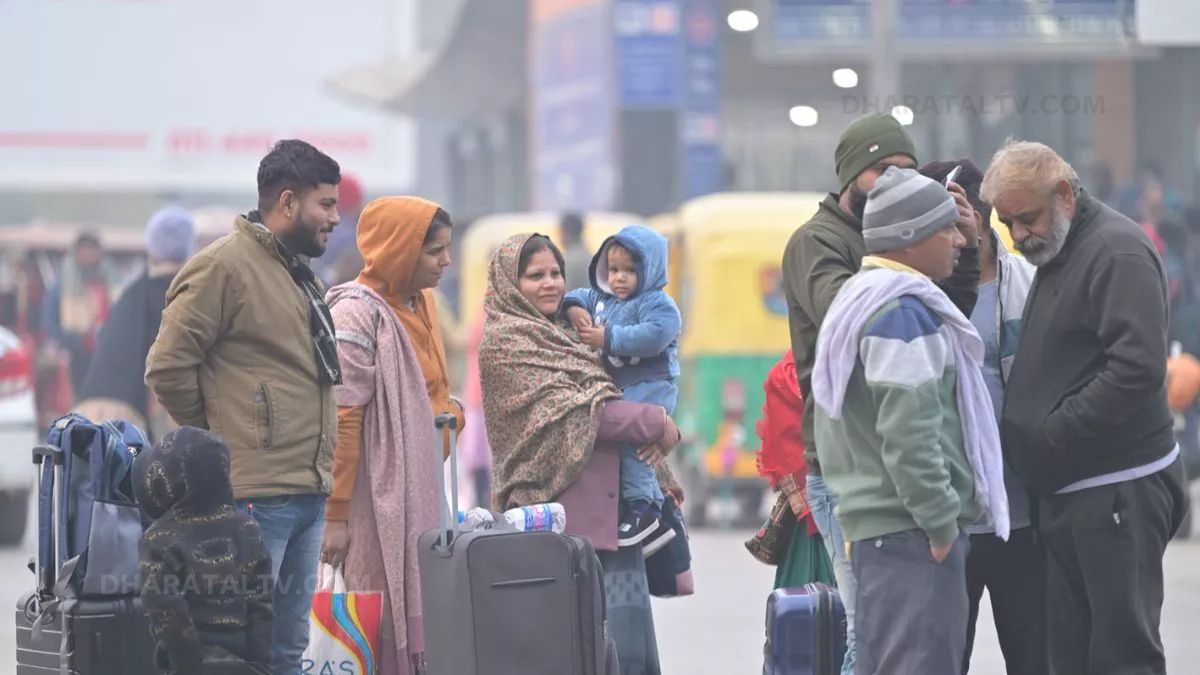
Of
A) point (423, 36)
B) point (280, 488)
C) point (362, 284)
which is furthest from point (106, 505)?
point (423, 36)

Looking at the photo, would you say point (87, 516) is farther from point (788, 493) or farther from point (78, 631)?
point (788, 493)

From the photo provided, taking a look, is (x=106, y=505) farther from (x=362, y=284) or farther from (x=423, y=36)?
(x=423, y=36)

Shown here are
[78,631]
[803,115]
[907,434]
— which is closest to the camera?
[907,434]

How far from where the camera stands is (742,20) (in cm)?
2512

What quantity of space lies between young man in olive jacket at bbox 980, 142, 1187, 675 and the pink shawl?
178cm

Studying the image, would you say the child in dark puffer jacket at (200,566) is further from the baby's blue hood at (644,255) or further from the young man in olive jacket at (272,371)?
the baby's blue hood at (644,255)

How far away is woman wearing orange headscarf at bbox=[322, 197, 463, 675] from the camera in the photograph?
680cm

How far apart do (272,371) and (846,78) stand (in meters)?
19.9

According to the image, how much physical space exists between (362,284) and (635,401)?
0.97 m

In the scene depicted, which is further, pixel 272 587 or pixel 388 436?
pixel 388 436

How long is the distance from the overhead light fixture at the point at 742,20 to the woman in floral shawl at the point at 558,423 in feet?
57.4

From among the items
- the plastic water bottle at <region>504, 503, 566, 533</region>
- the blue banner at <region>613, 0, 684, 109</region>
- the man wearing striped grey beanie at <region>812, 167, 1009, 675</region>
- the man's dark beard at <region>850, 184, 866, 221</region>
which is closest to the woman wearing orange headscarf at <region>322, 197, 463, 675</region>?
the plastic water bottle at <region>504, 503, 566, 533</region>

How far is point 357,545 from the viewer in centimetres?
684

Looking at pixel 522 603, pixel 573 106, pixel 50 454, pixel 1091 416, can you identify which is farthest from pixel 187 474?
pixel 573 106
